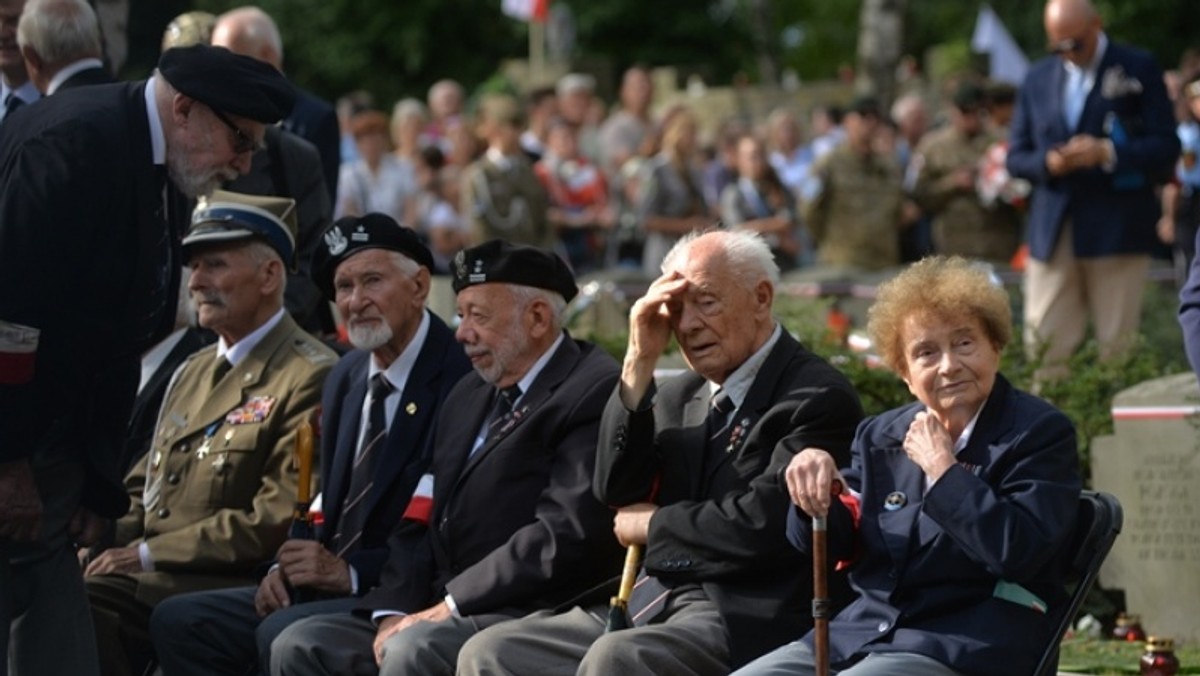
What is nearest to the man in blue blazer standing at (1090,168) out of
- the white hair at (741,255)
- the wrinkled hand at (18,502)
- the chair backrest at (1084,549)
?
the white hair at (741,255)

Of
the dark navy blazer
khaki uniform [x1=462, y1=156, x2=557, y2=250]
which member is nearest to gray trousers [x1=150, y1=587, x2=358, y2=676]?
the dark navy blazer

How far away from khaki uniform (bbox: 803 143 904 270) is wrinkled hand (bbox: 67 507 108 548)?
37.0 feet

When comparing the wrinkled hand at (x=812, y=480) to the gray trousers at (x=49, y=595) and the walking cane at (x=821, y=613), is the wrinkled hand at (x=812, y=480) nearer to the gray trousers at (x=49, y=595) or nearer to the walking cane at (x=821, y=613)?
the walking cane at (x=821, y=613)

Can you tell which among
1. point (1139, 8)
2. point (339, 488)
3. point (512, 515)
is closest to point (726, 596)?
point (512, 515)

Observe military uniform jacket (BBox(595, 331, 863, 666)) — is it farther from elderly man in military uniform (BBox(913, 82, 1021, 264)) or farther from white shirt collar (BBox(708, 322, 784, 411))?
elderly man in military uniform (BBox(913, 82, 1021, 264))

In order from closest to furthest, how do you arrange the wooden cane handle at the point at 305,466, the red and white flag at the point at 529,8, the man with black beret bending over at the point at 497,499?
1. the man with black beret bending over at the point at 497,499
2. the wooden cane handle at the point at 305,466
3. the red and white flag at the point at 529,8

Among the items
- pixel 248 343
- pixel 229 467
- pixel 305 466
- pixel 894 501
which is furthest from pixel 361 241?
pixel 894 501

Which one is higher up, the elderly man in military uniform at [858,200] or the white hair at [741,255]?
the white hair at [741,255]

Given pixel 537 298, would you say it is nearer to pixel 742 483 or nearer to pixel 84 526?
pixel 742 483

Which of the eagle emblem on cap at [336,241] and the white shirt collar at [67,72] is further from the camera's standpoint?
the white shirt collar at [67,72]

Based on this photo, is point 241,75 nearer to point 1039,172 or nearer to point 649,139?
point 1039,172

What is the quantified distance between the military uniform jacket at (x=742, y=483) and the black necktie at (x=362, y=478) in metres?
1.12

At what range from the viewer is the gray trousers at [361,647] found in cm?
748

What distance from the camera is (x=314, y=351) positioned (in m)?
8.85
